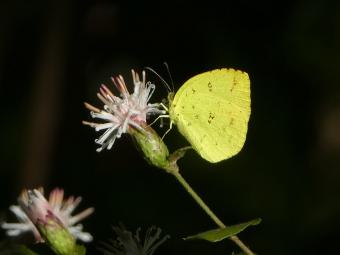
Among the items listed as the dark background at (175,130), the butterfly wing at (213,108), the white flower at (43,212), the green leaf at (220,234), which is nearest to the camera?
the green leaf at (220,234)

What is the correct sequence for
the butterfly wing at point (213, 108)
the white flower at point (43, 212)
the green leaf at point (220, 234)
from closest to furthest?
the green leaf at point (220, 234) → the white flower at point (43, 212) → the butterfly wing at point (213, 108)

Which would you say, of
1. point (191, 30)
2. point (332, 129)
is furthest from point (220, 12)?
point (332, 129)

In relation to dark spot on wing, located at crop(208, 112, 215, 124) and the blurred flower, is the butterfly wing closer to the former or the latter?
dark spot on wing, located at crop(208, 112, 215, 124)

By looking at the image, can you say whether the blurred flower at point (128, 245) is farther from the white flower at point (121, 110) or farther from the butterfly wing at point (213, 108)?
the butterfly wing at point (213, 108)

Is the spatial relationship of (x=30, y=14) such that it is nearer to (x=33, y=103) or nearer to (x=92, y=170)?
(x=33, y=103)

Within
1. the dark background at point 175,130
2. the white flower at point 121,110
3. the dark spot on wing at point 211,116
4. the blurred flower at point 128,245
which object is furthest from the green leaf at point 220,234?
the dark background at point 175,130

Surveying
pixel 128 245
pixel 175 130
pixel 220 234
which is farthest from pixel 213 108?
pixel 175 130

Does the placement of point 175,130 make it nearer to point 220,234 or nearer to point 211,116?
point 211,116

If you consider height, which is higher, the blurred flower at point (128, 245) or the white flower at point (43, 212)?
the white flower at point (43, 212)
